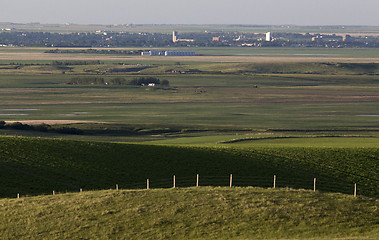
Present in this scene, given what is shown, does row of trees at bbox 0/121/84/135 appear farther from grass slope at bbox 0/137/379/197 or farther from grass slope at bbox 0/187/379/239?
grass slope at bbox 0/187/379/239

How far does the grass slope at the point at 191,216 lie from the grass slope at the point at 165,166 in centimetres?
722

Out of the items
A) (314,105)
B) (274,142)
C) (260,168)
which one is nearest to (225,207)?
(260,168)

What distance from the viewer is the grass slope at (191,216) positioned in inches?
996

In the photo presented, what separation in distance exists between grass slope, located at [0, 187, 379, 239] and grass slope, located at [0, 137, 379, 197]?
722 centimetres

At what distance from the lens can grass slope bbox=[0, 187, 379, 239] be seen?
83.0 feet

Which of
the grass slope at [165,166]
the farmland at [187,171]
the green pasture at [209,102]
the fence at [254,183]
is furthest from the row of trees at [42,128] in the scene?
the fence at [254,183]

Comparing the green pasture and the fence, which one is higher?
the fence

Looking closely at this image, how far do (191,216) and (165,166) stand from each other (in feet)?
50.9

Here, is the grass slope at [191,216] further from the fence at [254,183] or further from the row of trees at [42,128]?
the row of trees at [42,128]

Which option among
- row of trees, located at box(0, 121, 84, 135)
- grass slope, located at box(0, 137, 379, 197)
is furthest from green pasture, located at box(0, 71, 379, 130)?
grass slope, located at box(0, 137, 379, 197)

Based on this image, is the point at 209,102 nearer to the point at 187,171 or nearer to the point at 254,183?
the point at 187,171

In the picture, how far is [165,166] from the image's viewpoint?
139ft

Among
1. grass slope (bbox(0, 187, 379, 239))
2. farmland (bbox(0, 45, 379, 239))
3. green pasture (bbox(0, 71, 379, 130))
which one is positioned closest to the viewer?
grass slope (bbox(0, 187, 379, 239))

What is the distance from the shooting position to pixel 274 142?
62969 millimetres
